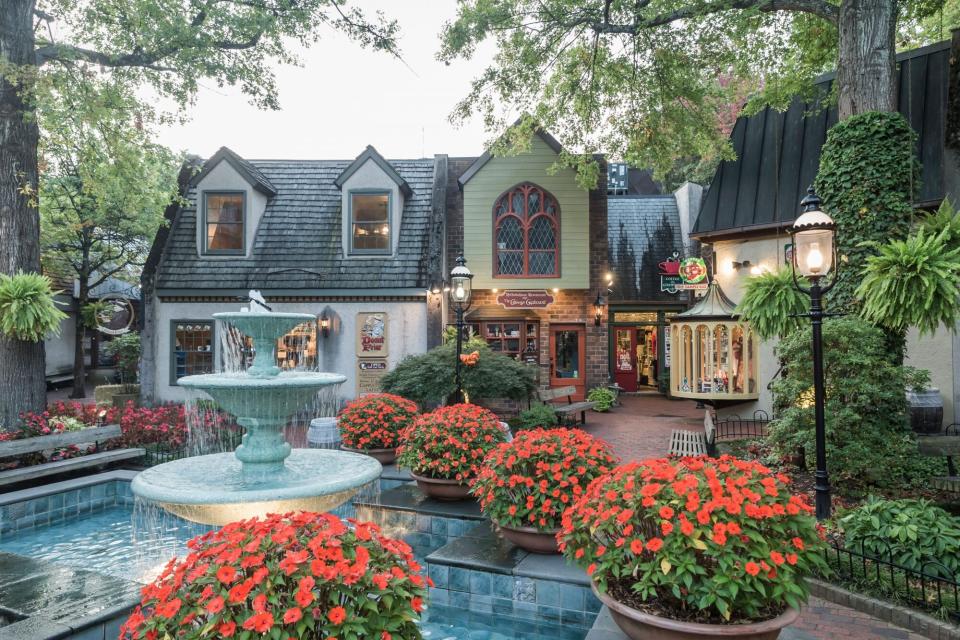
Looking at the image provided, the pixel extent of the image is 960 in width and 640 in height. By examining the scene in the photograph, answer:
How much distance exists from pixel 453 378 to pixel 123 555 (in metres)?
7.04

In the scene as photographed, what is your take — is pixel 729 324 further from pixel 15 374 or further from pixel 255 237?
pixel 15 374

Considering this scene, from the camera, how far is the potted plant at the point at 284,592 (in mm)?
2635

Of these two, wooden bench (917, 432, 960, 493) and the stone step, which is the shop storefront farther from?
the stone step

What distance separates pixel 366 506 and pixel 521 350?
10.8 metres

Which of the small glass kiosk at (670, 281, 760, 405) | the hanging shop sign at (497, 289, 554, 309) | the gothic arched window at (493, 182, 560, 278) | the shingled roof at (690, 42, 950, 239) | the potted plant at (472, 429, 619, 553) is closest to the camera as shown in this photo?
the potted plant at (472, 429, 619, 553)

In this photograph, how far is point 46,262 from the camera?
20.7 m

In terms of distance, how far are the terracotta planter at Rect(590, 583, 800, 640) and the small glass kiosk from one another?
1156 centimetres

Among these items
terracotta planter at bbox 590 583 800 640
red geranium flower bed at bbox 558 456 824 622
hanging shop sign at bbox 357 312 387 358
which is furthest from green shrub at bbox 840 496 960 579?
hanging shop sign at bbox 357 312 387 358

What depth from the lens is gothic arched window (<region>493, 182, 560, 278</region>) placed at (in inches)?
678

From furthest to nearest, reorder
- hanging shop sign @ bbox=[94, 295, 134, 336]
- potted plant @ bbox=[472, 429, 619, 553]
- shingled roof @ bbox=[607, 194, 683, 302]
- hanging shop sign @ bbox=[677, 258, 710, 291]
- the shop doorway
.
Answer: the shop doorway
shingled roof @ bbox=[607, 194, 683, 302]
hanging shop sign @ bbox=[94, 295, 134, 336]
hanging shop sign @ bbox=[677, 258, 710, 291]
potted plant @ bbox=[472, 429, 619, 553]

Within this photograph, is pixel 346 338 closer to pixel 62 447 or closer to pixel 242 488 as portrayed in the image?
pixel 62 447

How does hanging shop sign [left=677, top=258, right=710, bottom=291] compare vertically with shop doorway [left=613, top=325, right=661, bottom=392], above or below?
above

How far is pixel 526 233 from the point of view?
17.3 metres

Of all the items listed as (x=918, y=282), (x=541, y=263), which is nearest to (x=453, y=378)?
(x=541, y=263)
